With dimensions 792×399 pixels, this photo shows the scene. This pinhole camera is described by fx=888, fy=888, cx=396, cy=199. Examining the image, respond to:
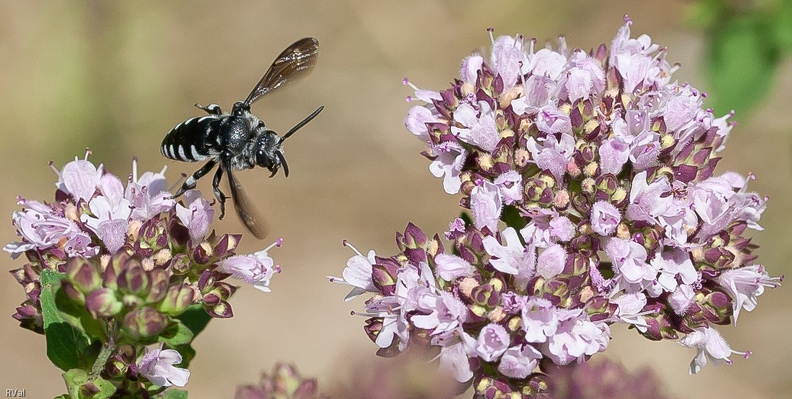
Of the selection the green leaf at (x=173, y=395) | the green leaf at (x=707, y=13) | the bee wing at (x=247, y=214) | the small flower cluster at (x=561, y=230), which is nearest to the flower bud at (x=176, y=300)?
the bee wing at (x=247, y=214)

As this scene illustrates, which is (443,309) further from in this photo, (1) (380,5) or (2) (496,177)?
(1) (380,5)

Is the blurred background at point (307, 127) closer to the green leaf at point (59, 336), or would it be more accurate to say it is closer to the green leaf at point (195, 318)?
the green leaf at point (195, 318)

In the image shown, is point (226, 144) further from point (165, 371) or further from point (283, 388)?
point (283, 388)

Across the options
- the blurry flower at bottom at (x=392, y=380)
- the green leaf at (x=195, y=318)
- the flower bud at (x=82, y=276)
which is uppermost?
the flower bud at (x=82, y=276)

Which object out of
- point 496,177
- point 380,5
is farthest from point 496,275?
point 380,5

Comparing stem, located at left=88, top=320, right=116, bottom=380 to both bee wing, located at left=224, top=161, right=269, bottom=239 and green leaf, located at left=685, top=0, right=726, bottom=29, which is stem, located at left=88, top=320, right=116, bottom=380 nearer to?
bee wing, located at left=224, top=161, right=269, bottom=239

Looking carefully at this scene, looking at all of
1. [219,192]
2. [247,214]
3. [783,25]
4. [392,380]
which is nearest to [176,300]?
[247,214]

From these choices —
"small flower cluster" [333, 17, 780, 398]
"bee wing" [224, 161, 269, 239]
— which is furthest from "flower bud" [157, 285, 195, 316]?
"small flower cluster" [333, 17, 780, 398]
